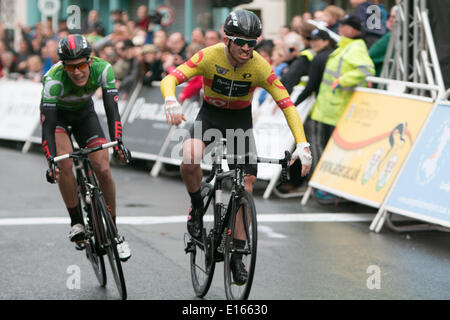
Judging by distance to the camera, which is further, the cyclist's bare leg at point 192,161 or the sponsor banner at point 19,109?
the sponsor banner at point 19,109

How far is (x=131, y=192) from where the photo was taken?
11.8 metres

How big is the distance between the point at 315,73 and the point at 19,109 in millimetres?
9059

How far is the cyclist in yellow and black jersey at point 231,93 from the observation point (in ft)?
18.8

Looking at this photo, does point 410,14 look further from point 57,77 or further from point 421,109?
point 57,77

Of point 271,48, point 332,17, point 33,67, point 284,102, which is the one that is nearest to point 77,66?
point 284,102

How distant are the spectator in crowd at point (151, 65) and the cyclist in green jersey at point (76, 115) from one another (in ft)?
24.7

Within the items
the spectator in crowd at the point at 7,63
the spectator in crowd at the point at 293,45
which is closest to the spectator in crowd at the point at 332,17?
the spectator in crowd at the point at 293,45

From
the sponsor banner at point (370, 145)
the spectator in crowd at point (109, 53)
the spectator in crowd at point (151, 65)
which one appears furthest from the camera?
the spectator in crowd at point (109, 53)

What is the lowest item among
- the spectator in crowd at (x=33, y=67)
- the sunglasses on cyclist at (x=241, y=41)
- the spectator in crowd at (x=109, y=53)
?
the spectator in crowd at (x=33, y=67)

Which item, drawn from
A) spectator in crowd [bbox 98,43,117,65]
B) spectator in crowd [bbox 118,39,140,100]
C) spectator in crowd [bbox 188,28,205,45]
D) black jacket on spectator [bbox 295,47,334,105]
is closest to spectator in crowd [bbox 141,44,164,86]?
spectator in crowd [bbox 118,39,140,100]

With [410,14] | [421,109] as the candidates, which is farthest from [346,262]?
[410,14]

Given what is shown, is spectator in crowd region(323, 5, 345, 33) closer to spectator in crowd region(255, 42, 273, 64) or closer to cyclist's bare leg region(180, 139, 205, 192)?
spectator in crowd region(255, 42, 273, 64)

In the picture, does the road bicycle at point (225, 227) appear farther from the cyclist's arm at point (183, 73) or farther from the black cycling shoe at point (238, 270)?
the cyclist's arm at point (183, 73)
